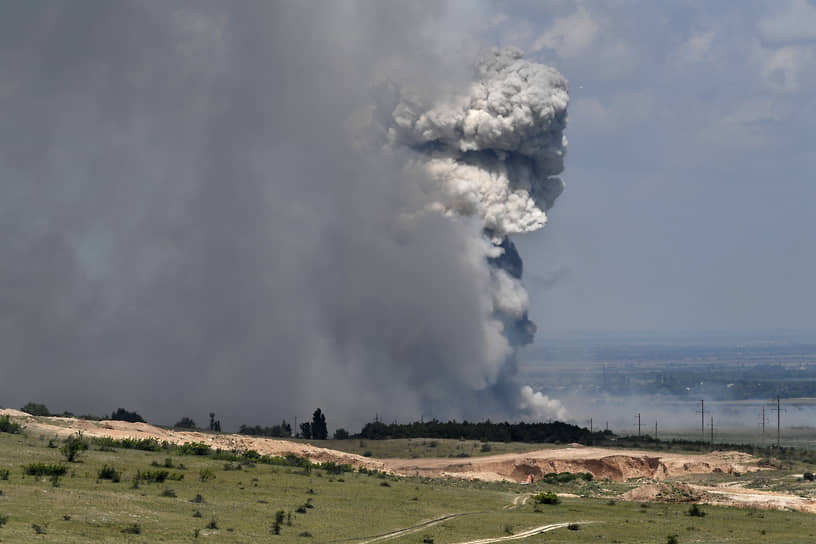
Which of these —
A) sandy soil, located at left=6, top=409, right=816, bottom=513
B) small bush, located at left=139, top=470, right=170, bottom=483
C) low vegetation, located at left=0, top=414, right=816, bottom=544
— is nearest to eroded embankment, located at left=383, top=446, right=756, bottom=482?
sandy soil, located at left=6, top=409, right=816, bottom=513

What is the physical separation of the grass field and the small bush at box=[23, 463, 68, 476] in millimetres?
438

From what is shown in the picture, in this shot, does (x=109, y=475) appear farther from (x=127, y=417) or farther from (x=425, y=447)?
(x=127, y=417)

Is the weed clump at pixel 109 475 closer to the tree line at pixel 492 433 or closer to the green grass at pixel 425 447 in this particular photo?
the green grass at pixel 425 447

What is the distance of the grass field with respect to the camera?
3316 cm

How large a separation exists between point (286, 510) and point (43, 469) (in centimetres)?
880

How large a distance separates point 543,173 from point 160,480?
85.0 meters

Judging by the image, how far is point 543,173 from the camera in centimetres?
12244

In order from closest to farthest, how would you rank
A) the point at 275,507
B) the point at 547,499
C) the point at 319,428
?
the point at 275,507 < the point at 547,499 < the point at 319,428

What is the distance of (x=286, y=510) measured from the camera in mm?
40812

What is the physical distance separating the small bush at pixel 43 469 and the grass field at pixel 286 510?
0.44 meters

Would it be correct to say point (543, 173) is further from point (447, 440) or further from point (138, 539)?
point (138, 539)

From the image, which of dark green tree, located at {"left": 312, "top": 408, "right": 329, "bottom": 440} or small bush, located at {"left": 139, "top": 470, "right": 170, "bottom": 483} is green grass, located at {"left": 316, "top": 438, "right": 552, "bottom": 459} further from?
small bush, located at {"left": 139, "top": 470, "right": 170, "bottom": 483}

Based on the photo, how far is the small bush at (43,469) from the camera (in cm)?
3950

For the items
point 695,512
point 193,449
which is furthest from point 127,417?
point 695,512
